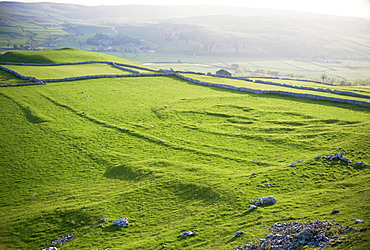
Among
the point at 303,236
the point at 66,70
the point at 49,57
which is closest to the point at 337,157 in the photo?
the point at 303,236

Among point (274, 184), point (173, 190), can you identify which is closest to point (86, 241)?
point (173, 190)

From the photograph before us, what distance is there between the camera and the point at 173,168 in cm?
3142

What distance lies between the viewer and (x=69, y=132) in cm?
4109

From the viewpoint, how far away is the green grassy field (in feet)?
73.6

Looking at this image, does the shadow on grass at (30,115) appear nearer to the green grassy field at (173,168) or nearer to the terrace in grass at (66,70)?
the green grassy field at (173,168)

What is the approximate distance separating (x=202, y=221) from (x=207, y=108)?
28361mm

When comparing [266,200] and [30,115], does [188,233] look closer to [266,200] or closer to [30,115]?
[266,200]

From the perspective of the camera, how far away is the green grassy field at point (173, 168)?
22.4m

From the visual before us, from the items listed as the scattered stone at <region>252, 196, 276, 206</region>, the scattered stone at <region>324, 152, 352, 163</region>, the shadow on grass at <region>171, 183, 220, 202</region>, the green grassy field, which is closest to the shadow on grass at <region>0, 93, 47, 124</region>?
the green grassy field

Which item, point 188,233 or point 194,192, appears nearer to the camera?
point 188,233

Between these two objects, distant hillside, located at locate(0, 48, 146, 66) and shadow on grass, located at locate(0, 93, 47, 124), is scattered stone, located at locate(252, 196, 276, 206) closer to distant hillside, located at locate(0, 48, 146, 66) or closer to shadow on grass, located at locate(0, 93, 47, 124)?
shadow on grass, located at locate(0, 93, 47, 124)

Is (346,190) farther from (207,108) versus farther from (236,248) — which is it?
(207,108)

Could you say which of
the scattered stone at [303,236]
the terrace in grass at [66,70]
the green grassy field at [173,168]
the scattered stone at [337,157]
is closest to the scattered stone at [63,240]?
the green grassy field at [173,168]

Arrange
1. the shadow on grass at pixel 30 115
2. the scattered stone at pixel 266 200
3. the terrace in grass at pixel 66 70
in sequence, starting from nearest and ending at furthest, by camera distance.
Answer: the scattered stone at pixel 266 200 < the shadow on grass at pixel 30 115 < the terrace in grass at pixel 66 70
